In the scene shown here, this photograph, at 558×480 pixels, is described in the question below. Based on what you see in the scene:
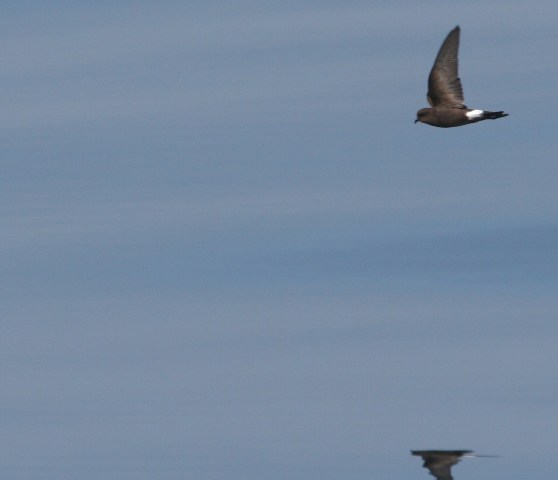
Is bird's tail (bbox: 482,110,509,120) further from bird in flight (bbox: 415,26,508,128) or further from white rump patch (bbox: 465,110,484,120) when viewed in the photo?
bird in flight (bbox: 415,26,508,128)

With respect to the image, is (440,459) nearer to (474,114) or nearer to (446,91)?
(474,114)

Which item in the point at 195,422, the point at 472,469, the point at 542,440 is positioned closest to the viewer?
the point at 472,469

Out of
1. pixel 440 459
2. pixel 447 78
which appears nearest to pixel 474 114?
pixel 447 78

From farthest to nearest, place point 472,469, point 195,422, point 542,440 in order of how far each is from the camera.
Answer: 1. point 195,422
2. point 542,440
3. point 472,469

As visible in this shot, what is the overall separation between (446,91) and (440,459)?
14.8 ft

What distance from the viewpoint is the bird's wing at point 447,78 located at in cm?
2436

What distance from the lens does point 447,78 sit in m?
24.5

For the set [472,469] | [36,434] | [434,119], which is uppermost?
[434,119]

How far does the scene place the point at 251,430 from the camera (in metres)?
26.1

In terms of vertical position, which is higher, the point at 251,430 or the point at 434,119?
the point at 434,119

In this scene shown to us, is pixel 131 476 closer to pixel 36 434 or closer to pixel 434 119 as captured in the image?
pixel 36 434

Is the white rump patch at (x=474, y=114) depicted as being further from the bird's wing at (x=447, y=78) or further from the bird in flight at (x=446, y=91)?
the bird's wing at (x=447, y=78)

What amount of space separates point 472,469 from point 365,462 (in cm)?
139

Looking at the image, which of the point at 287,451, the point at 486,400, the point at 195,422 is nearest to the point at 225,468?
the point at 287,451
